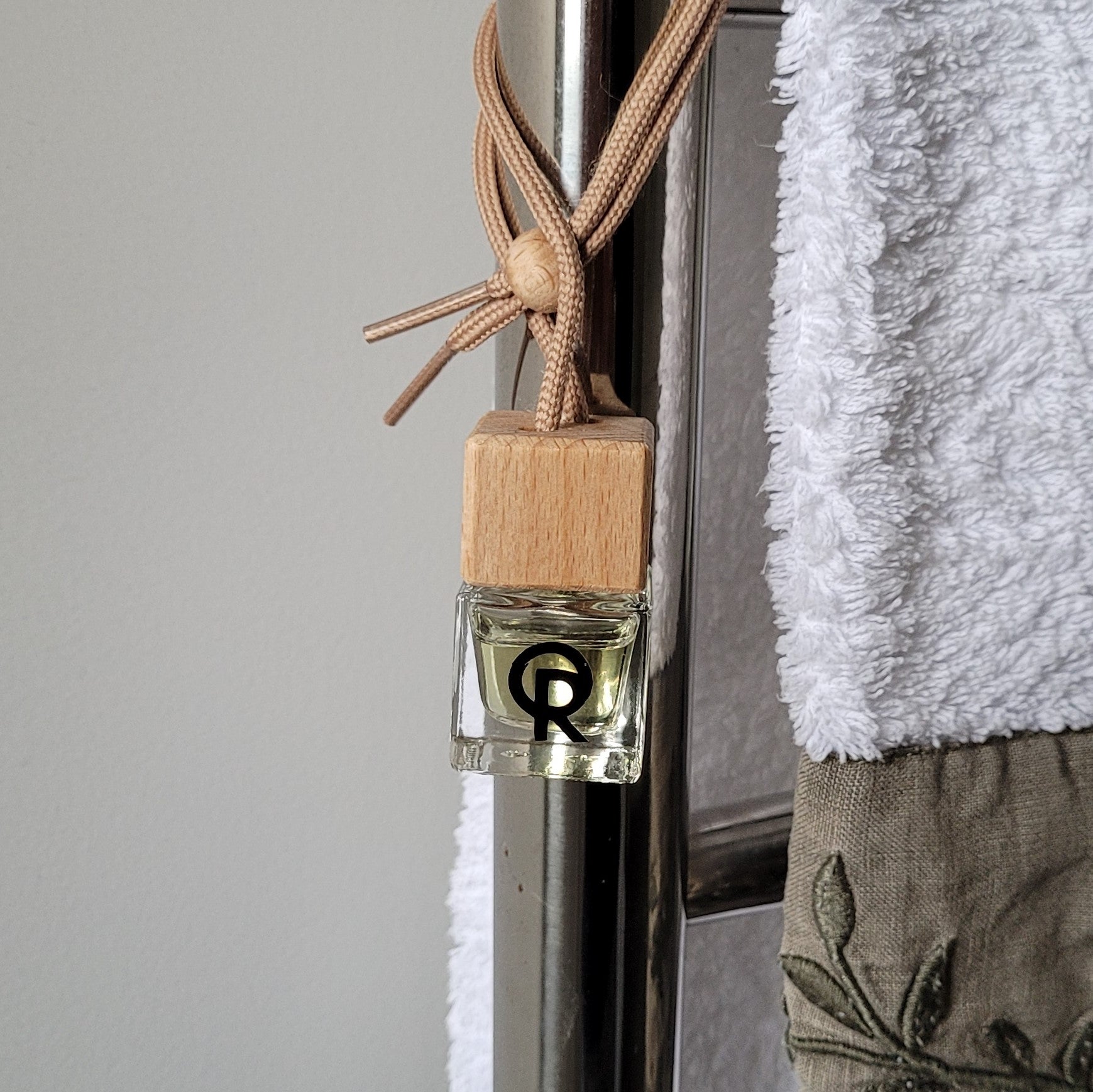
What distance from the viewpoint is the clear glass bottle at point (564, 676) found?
15 centimetres

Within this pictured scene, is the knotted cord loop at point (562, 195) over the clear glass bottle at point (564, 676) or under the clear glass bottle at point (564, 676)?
over

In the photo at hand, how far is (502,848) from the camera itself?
181 millimetres

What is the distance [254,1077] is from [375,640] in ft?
0.72

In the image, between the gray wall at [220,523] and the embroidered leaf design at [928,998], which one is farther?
the gray wall at [220,523]

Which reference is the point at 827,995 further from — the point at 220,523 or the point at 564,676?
the point at 220,523

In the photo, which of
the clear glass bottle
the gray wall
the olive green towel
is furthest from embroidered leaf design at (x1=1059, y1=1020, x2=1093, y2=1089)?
the gray wall

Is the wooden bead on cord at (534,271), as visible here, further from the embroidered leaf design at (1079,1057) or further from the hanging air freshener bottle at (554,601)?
the embroidered leaf design at (1079,1057)

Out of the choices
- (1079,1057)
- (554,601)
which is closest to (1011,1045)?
(1079,1057)

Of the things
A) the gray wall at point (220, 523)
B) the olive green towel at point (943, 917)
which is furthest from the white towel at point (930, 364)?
the gray wall at point (220, 523)

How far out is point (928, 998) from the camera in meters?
0.17

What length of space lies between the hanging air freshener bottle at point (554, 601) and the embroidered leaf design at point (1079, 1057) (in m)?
0.11

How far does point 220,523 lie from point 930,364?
28cm

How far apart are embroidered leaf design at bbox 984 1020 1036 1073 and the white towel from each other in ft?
0.18

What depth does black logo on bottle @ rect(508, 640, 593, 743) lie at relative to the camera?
0.15 metres
